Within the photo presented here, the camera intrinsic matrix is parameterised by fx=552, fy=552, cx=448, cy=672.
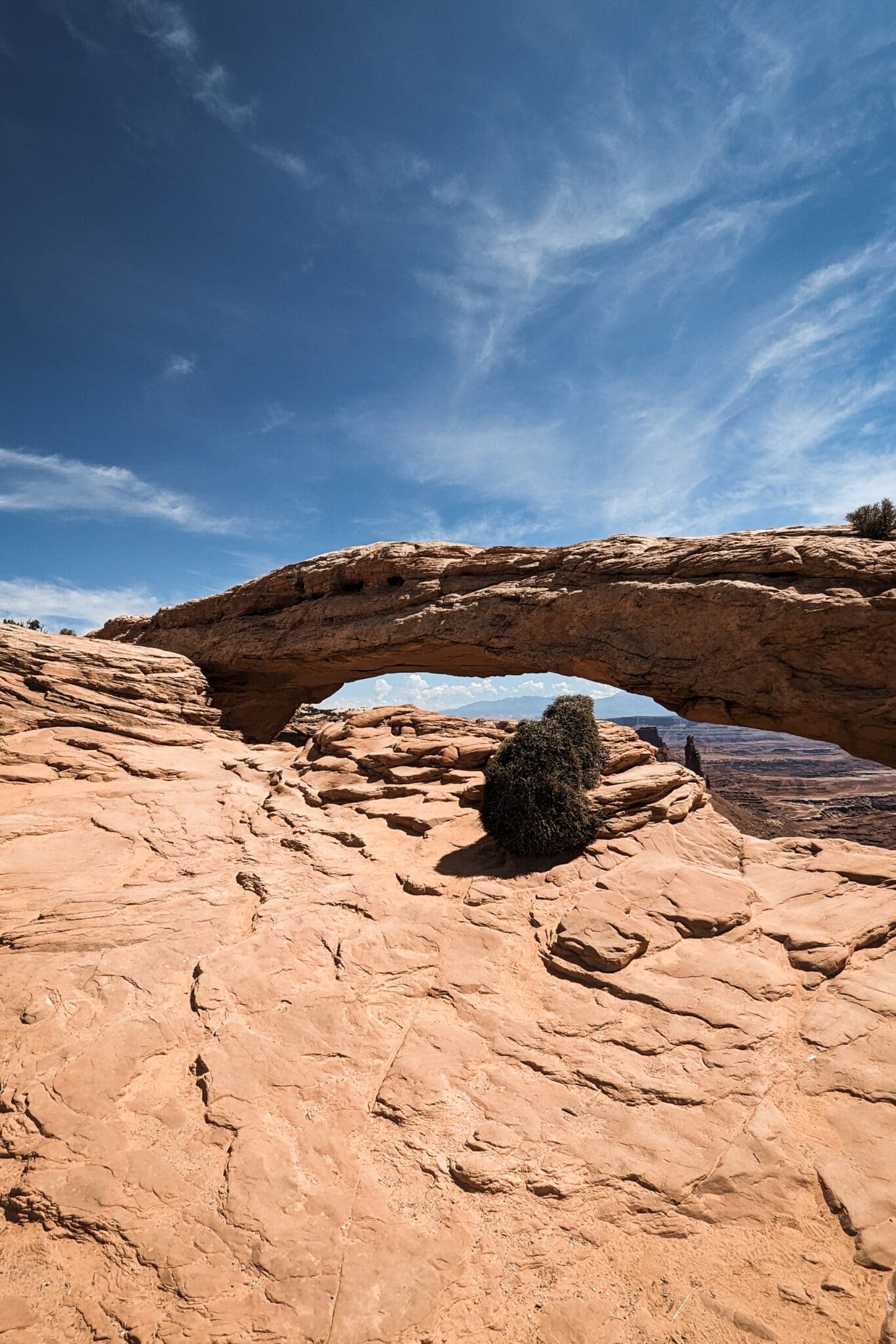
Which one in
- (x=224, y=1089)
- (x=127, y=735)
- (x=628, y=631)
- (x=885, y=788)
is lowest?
(x=885, y=788)

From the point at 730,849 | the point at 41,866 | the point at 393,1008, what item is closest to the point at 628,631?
the point at 730,849

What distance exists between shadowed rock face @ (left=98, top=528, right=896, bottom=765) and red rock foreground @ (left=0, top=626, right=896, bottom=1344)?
5041 millimetres

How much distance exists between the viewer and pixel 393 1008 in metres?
7.27

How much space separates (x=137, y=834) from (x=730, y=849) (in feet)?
40.1

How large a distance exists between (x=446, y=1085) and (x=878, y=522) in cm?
1676

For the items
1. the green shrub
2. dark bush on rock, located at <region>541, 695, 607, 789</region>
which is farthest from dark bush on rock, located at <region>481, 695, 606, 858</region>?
the green shrub

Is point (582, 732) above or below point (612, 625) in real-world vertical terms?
below

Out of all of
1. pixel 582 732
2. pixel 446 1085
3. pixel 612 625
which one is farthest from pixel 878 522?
pixel 446 1085

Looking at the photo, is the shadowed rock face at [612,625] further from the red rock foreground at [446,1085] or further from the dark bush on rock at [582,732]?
the red rock foreground at [446,1085]

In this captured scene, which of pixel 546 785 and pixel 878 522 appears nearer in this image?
pixel 546 785

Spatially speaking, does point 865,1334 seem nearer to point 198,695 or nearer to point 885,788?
point 198,695

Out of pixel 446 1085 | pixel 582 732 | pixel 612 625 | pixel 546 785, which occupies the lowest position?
pixel 446 1085

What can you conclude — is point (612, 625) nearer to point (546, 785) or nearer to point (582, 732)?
point (582, 732)

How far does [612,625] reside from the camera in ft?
57.1
